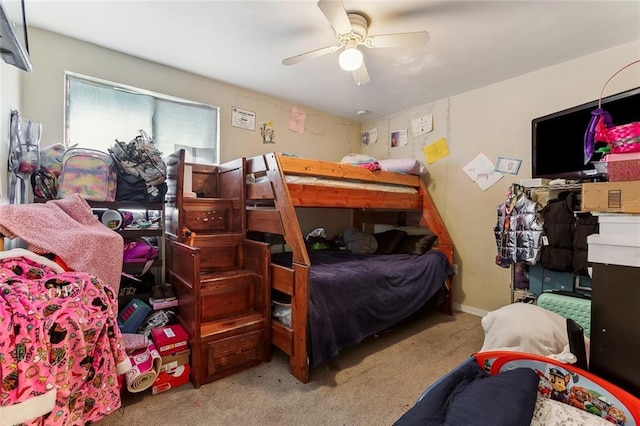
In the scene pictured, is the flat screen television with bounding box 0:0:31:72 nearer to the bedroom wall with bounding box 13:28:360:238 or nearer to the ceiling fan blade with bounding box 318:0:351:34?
the bedroom wall with bounding box 13:28:360:238

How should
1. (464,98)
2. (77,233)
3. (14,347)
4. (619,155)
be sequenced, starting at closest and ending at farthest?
(14,347), (619,155), (77,233), (464,98)

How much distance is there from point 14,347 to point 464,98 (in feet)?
12.1

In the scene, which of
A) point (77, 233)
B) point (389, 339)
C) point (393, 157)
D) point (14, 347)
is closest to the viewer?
point (14, 347)

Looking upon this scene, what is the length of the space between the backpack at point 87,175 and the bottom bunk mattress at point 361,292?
56.1 inches

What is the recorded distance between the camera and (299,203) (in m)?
2.13

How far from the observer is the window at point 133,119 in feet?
7.46

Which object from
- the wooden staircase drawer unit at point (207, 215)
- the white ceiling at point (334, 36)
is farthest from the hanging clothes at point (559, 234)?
the wooden staircase drawer unit at point (207, 215)

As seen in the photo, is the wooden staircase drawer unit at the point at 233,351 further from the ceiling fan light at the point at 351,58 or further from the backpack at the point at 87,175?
the ceiling fan light at the point at 351,58

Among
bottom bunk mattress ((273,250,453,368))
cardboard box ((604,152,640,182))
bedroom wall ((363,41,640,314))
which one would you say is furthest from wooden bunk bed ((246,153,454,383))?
cardboard box ((604,152,640,182))

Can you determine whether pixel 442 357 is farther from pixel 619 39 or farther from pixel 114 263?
pixel 619 39

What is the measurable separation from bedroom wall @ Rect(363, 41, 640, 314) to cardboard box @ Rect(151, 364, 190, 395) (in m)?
2.77

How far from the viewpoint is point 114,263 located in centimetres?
152

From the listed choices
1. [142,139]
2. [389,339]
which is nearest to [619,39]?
[389,339]

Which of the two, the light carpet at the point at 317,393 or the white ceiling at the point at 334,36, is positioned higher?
the white ceiling at the point at 334,36
